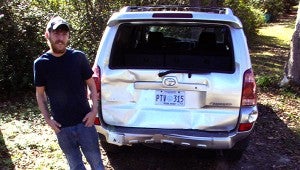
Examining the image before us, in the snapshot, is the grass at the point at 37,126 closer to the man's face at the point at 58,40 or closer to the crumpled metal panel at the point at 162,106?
the crumpled metal panel at the point at 162,106

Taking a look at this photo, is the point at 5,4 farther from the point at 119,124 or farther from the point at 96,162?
the point at 96,162

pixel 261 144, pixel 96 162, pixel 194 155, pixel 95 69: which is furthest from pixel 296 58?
pixel 96 162

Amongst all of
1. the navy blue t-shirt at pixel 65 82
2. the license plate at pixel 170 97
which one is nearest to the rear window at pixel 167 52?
the license plate at pixel 170 97

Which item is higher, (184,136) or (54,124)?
(54,124)

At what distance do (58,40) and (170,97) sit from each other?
1.39 metres

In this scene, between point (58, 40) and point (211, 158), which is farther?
point (211, 158)

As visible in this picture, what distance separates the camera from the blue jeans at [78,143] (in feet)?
11.7

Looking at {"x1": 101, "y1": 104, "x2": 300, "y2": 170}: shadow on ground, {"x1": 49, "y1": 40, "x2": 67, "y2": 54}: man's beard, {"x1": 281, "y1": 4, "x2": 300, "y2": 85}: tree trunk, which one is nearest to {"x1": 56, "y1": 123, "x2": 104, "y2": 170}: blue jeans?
{"x1": 49, "y1": 40, "x2": 67, "y2": 54}: man's beard

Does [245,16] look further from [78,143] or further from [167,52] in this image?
[78,143]

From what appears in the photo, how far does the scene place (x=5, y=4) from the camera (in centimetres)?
820

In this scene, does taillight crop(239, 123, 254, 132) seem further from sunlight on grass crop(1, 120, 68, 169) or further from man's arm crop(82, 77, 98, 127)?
sunlight on grass crop(1, 120, 68, 169)

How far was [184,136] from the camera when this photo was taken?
163 inches

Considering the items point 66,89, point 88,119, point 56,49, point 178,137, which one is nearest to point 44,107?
point 66,89

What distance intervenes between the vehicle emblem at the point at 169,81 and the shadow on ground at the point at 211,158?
1257mm
